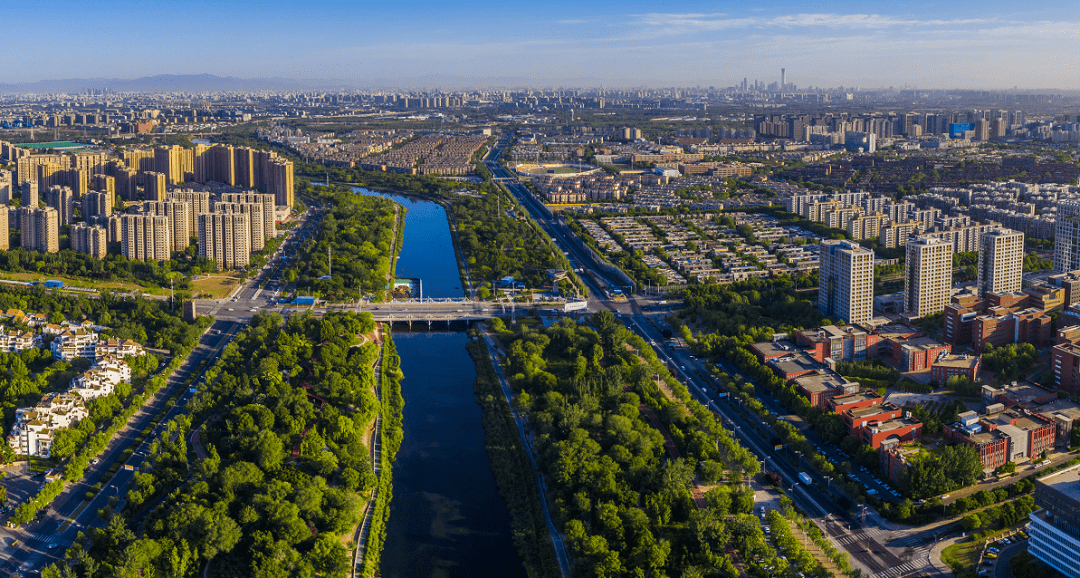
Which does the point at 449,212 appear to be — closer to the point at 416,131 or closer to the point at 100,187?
the point at 100,187

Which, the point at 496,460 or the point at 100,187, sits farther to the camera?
the point at 100,187

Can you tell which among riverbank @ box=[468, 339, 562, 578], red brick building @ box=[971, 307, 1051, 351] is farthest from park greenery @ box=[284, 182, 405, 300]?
red brick building @ box=[971, 307, 1051, 351]

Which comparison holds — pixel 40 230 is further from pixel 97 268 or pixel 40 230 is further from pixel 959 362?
pixel 959 362

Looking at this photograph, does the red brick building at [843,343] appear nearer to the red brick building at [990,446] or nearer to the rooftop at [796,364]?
the rooftop at [796,364]

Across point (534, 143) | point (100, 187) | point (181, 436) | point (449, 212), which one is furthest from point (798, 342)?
point (534, 143)

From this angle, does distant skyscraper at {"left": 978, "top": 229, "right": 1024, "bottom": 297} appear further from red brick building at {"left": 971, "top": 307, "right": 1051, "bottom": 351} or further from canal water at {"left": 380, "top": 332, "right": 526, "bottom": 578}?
canal water at {"left": 380, "top": 332, "right": 526, "bottom": 578}

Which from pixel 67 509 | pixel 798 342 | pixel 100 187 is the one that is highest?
pixel 100 187

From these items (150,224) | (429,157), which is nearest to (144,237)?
(150,224)
